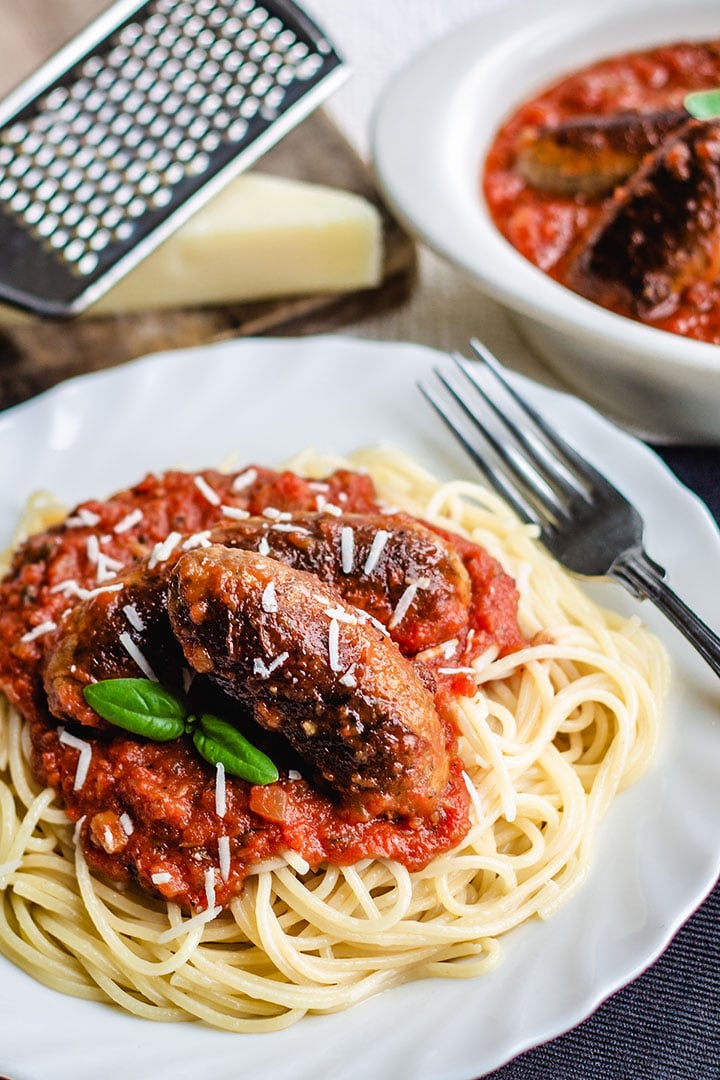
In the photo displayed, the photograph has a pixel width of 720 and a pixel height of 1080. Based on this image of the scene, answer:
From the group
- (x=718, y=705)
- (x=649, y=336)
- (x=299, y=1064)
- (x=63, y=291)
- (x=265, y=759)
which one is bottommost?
(x=718, y=705)

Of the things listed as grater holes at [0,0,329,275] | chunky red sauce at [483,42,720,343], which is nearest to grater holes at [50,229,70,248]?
grater holes at [0,0,329,275]

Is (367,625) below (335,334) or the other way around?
the other way around

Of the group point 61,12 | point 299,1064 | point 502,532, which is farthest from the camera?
point 61,12

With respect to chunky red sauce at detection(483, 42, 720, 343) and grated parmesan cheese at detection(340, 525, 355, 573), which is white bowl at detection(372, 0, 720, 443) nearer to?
chunky red sauce at detection(483, 42, 720, 343)

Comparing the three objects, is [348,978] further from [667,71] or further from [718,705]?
[667,71]

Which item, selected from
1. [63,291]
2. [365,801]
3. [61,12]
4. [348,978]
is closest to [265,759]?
[365,801]
